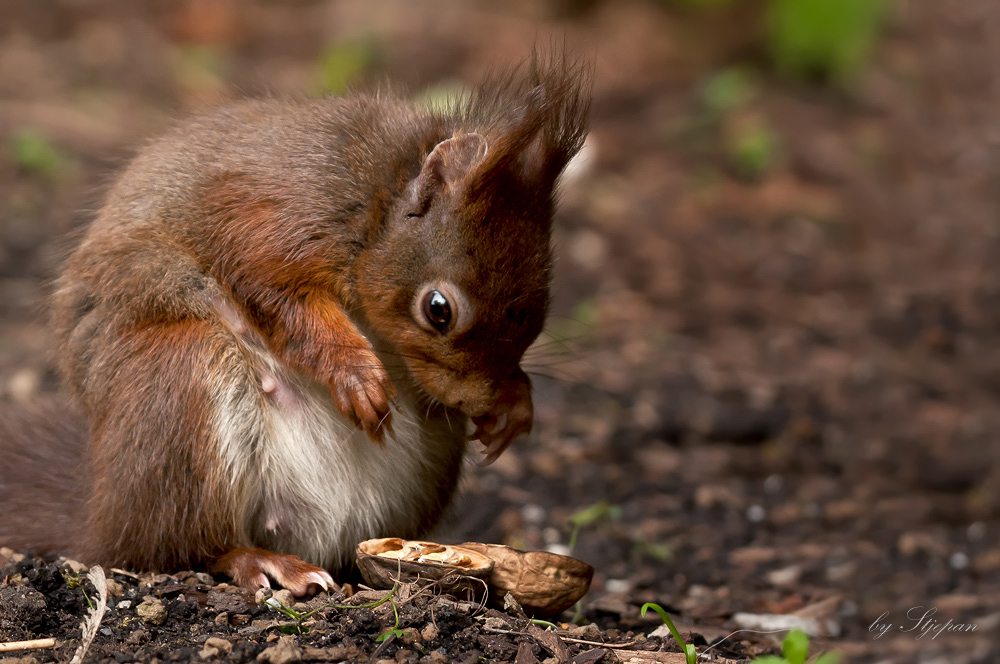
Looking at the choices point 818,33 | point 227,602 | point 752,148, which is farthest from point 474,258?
point 818,33

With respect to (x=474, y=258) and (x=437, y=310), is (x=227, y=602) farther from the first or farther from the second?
(x=474, y=258)

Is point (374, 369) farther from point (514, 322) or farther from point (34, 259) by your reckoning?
point (34, 259)

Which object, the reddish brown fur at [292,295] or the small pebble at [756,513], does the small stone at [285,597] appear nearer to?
the reddish brown fur at [292,295]

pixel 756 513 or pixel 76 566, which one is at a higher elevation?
pixel 756 513

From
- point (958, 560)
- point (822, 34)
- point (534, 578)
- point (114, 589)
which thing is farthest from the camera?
point (822, 34)

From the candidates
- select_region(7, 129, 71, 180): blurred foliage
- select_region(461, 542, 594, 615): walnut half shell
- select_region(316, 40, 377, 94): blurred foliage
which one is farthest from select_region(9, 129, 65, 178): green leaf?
select_region(461, 542, 594, 615): walnut half shell

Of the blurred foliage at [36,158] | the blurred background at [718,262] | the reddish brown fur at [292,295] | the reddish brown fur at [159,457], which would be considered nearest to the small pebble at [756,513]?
the blurred background at [718,262]

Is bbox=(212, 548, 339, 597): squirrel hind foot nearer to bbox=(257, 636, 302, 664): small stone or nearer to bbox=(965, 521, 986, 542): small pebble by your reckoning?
bbox=(257, 636, 302, 664): small stone
